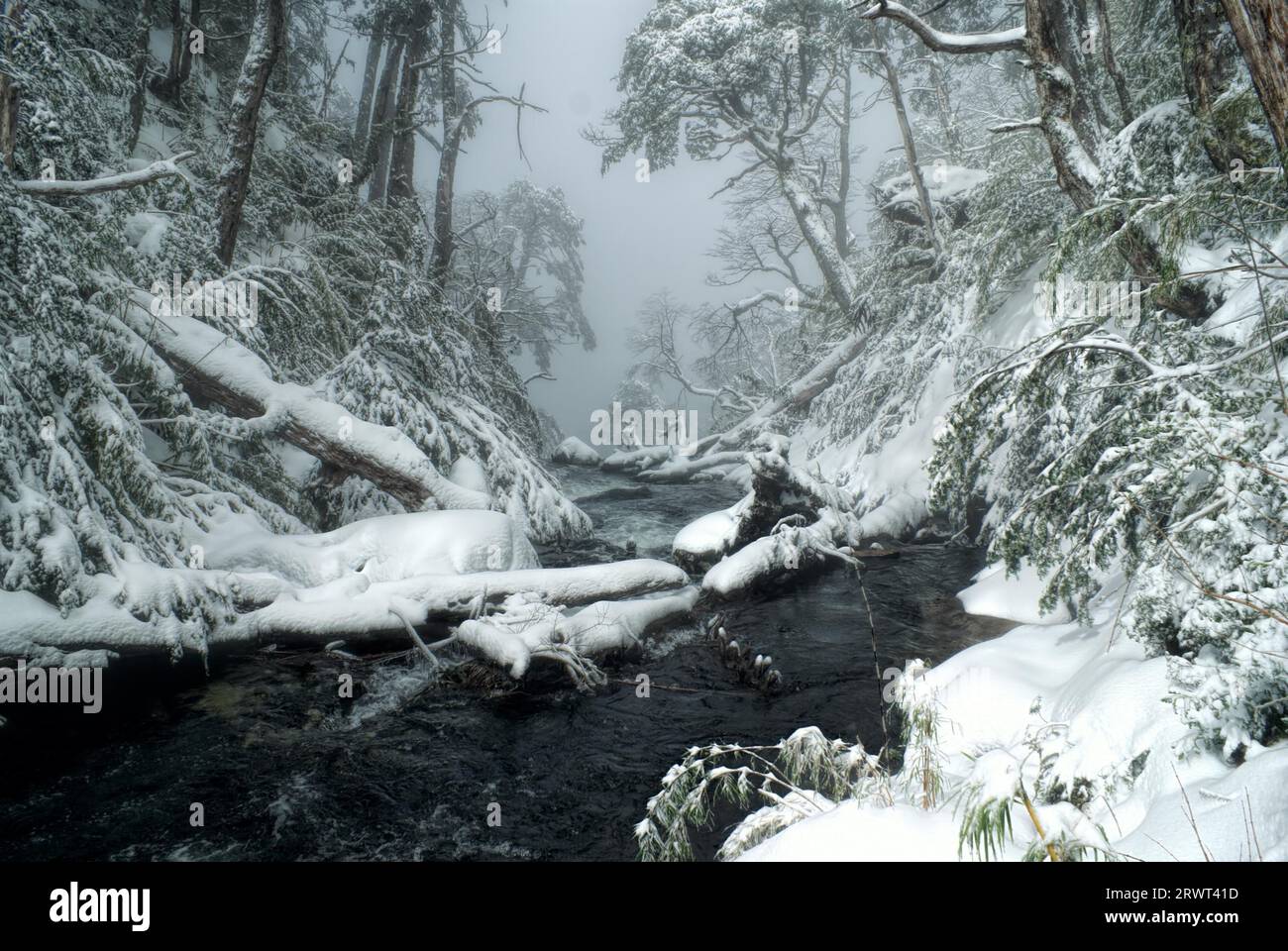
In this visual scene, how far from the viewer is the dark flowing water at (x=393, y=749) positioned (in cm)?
329

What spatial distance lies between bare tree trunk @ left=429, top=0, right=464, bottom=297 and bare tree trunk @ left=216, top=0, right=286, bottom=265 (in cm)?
305

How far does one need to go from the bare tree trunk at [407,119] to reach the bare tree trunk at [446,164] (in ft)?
1.53

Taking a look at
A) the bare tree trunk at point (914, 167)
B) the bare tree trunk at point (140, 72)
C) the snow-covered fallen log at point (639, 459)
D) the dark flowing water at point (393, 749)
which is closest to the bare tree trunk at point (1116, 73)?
the dark flowing water at point (393, 749)

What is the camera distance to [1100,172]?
3994 millimetres

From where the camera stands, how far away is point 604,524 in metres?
11.2

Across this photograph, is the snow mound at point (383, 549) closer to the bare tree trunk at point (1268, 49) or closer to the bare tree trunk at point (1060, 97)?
the bare tree trunk at point (1060, 97)

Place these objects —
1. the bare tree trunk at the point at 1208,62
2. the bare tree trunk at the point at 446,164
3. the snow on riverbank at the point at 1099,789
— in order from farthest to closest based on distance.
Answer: the bare tree trunk at the point at 446,164
the bare tree trunk at the point at 1208,62
the snow on riverbank at the point at 1099,789

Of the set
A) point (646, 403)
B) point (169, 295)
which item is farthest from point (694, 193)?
point (169, 295)

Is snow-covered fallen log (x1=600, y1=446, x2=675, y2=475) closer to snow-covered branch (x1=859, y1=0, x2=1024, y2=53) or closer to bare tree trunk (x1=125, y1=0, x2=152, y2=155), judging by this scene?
bare tree trunk (x1=125, y1=0, x2=152, y2=155)

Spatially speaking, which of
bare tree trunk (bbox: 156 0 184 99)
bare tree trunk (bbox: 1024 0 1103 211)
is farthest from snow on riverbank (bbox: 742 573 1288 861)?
bare tree trunk (bbox: 156 0 184 99)

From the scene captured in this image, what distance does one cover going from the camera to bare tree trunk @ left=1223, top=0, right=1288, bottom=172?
7.52ft

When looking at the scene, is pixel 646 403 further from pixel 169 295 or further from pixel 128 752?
pixel 128 752

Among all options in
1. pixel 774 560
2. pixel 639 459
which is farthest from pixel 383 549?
pixel 639 459

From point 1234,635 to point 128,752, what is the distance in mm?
5647
